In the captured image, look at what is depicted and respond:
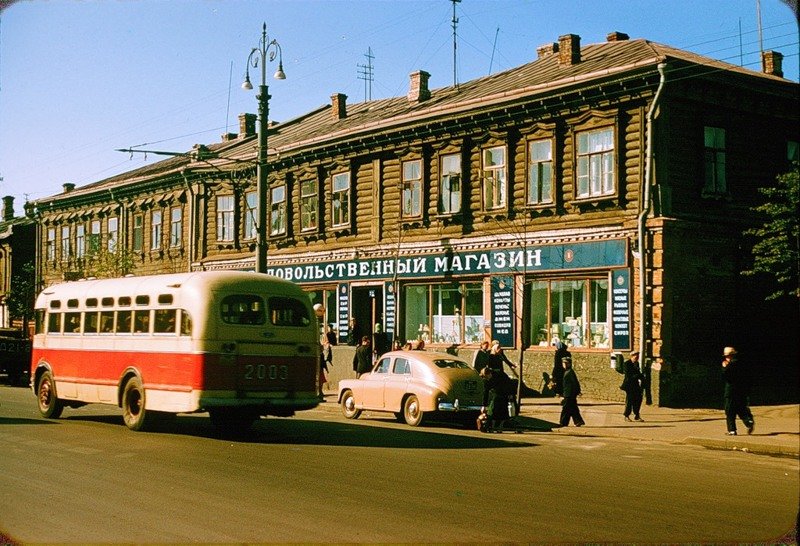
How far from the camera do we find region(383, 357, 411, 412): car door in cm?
2052

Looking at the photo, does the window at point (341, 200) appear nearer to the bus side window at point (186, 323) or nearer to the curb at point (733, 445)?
the bus side window at point (186, 323)

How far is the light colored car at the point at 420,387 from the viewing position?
19750 mm

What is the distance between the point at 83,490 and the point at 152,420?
7506 mm

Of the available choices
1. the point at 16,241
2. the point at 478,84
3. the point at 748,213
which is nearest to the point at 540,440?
the point at 748,213

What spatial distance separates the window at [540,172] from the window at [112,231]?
26.0 m

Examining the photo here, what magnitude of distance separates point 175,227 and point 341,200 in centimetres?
1169

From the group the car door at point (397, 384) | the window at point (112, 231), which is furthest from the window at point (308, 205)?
the car door at point (397, 384)

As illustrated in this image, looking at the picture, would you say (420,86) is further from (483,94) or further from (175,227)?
(175,227)

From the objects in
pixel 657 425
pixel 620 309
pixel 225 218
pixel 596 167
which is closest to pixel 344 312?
pixel 225 218

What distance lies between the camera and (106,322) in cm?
1925

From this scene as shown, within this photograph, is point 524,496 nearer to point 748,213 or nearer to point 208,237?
point 748,213

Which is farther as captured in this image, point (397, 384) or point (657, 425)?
point (397, 384)

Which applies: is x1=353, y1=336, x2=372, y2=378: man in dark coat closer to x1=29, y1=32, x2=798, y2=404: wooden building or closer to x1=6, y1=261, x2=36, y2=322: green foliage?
x1=29, y1=32, x2=798, y2=404: wooden building

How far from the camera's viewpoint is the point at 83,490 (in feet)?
34.3
